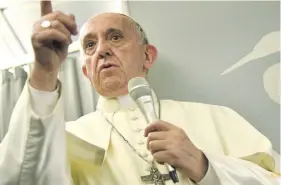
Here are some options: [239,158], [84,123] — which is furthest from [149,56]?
[239,158]

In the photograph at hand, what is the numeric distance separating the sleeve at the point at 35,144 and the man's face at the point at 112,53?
39 centimetres

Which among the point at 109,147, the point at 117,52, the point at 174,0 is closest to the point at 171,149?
the point at 109,147

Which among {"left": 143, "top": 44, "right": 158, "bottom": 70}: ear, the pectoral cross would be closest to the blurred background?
{"left": 143, "top": 44, "right": 158, "bottom": 70}: ear

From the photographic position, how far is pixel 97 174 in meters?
1.29

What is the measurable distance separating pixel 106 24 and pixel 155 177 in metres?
0.51

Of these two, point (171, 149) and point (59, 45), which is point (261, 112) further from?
point (59, 45)

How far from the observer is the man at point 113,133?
1023 mm

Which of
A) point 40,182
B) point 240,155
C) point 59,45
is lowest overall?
point 240,155

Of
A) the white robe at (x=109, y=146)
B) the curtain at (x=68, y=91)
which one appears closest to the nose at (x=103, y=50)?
the white robe at (x=109, y=146)

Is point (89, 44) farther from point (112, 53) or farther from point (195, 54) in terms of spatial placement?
point (195, 54)

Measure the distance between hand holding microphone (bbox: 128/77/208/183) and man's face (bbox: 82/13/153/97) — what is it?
402 millimetres

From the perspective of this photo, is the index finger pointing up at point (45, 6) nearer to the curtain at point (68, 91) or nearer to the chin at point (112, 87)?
the chin at point (112, 87)

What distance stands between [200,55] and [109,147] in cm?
70

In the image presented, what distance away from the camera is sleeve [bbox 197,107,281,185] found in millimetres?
1143
